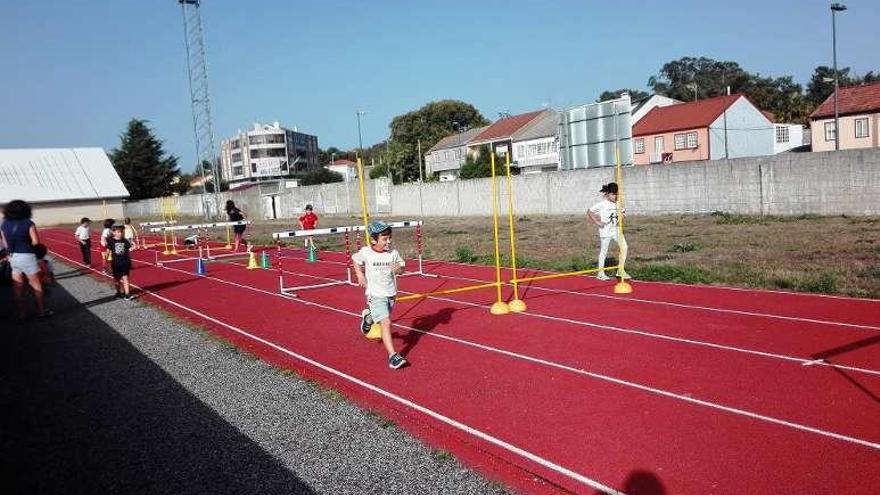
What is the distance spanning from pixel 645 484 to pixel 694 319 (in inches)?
198

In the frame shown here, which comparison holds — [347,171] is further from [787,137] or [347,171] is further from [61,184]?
[787,137]

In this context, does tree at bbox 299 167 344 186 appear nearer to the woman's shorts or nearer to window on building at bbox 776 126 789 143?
window on building at bbox 776 126 789 143

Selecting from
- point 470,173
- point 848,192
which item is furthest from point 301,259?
point 470,173

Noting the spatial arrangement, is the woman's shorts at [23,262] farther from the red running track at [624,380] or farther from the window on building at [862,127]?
the window on building at [862,127]

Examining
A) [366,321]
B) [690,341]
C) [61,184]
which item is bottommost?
[690,341]

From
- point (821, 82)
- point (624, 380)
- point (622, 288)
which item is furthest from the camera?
point (821, 82)

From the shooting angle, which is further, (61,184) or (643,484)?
(61,184)

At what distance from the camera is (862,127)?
4028cm

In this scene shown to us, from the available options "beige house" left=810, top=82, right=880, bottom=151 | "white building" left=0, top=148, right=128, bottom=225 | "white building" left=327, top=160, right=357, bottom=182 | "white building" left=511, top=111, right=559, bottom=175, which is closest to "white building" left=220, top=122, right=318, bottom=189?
"white building" left=327, top=160, right=357, bottom=182

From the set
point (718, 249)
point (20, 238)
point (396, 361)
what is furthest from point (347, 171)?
point (396, 361)

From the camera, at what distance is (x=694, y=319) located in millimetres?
8812

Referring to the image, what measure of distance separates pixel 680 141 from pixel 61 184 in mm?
56976

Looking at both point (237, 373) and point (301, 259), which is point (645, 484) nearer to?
point (237, 373)

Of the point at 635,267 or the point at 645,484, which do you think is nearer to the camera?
the point at 645,484
